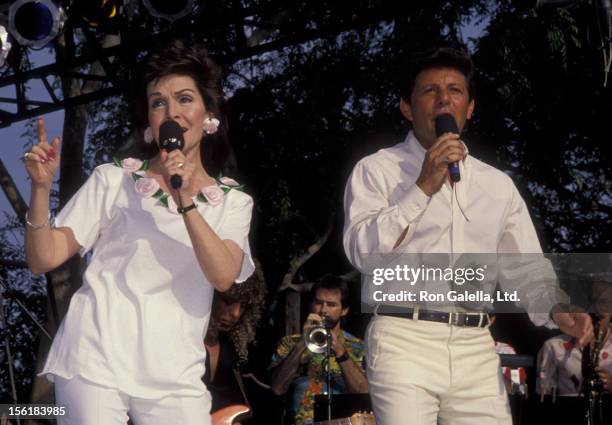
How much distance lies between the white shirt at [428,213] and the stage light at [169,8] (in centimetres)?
343

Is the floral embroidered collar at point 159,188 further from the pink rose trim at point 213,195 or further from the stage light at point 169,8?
the stage light at point 169,8

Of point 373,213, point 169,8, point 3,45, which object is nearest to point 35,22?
point 3,45

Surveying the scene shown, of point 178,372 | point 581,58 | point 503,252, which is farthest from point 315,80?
point 178,372

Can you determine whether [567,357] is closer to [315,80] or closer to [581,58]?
[581,58]

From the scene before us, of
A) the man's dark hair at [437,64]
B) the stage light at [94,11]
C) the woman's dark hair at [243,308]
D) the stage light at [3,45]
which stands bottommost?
the woman's dark hair at [243,308]

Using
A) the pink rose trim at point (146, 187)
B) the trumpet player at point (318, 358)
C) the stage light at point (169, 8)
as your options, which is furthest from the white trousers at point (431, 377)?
the stage light at point (169, 8)

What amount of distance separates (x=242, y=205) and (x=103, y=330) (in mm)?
764

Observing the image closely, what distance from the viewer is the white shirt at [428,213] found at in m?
3.13

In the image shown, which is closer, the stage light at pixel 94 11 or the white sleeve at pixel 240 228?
A: the white sleeve at pixel 240 228

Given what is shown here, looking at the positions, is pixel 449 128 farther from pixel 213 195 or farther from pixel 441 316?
pixel 213 195

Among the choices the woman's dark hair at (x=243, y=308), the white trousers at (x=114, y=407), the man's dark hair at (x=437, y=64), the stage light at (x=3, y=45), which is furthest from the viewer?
the stage light at (x=3, y=45)

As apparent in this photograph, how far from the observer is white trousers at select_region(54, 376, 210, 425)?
8.99 feet

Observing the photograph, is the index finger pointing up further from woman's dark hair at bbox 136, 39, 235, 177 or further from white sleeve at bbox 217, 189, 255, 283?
white sleeve at bbox 217, 189, 255, 283

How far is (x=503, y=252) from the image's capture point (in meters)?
3.57
